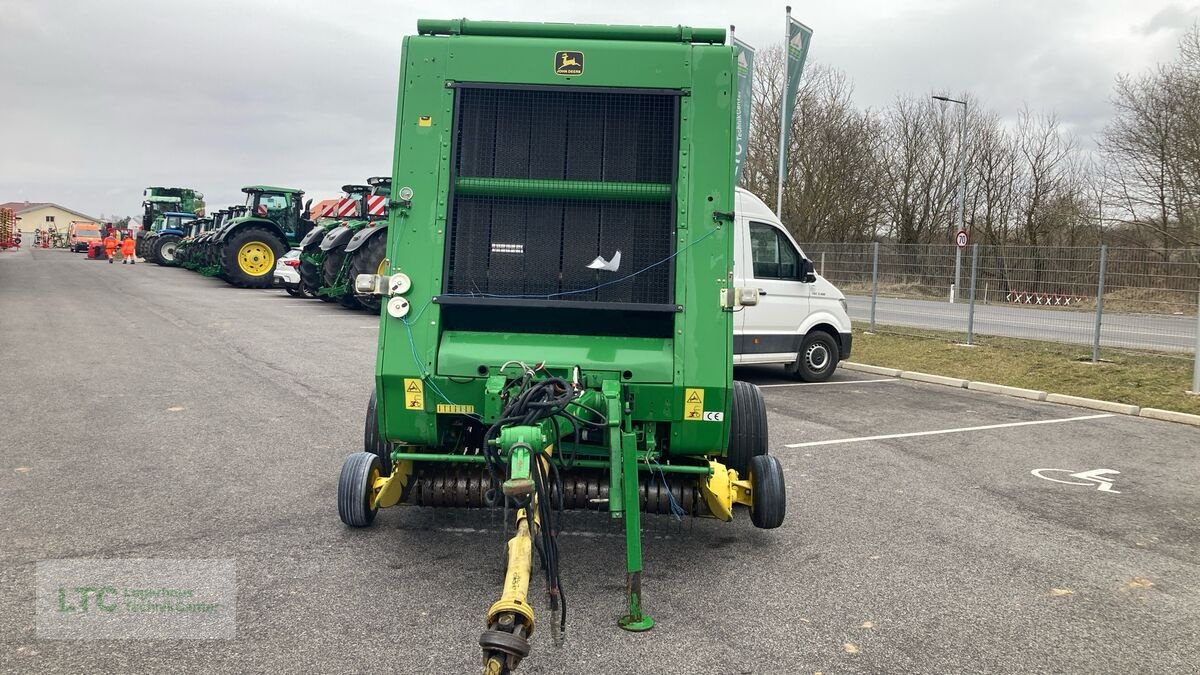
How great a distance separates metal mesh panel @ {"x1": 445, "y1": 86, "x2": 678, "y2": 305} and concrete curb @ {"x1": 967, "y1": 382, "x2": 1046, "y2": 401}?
8121 mm

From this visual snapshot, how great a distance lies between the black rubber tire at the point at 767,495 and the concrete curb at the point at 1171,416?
6.96 m

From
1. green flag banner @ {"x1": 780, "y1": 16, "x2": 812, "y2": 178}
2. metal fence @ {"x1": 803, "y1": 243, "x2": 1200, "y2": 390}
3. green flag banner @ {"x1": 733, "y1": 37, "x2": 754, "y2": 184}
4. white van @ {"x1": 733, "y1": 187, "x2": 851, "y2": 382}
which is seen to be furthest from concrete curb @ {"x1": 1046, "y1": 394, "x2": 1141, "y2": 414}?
green flag banner @ {"x1": 780, "y1": 16, "x2": 812, "y2": 178}

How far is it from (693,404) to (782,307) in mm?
7095

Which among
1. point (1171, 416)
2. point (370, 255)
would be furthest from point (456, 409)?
point (370, 255)

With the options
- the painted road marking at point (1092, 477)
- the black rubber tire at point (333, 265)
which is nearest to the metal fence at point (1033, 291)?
the painted road marking at point (1092, 477)

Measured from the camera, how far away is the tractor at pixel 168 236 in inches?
1537

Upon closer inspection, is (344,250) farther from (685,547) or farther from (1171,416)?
(685,547)

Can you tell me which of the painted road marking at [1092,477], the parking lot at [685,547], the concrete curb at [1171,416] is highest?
the concrete curb at [1171,416]

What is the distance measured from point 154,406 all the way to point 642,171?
5941mm

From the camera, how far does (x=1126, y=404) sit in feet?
34.4

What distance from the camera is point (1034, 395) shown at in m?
11.2

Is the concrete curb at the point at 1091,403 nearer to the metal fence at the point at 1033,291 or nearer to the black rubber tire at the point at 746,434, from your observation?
the metal fence at the point at 1033,291

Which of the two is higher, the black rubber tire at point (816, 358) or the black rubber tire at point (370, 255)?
the black rubber tire at point (370, 255)

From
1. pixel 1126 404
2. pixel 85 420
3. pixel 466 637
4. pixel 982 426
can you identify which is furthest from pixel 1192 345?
pixel 85 420
